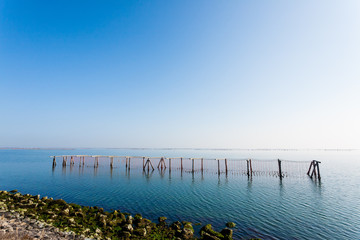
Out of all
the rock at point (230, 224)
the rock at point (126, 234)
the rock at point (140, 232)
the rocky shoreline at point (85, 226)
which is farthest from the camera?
the rock at point (230, 224)

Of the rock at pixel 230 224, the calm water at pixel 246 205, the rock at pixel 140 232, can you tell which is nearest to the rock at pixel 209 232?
the calm water at pixel 246 205

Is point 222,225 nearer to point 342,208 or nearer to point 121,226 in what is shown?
point 121,226

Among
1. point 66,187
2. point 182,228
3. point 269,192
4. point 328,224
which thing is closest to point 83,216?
point 182,228

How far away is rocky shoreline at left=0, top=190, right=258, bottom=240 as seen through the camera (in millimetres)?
12952

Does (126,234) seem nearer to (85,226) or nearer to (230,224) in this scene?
(85,226)

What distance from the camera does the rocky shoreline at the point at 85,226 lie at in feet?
42.5

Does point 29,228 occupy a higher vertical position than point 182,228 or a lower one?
higher

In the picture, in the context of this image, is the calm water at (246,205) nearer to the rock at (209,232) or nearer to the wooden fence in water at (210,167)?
the rock at (209,232)

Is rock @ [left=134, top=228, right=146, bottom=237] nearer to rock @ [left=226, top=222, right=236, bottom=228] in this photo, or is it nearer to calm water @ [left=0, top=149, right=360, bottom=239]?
calm water @ [left=0, top=149, right=360, bottom=239]

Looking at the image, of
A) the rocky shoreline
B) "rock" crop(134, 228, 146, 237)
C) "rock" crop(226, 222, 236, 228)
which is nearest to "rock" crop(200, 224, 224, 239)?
the rocky shoreline

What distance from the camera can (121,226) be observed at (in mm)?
15508

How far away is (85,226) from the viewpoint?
1487 centimetres

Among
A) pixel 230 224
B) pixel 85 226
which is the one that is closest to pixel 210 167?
pixel 230 224

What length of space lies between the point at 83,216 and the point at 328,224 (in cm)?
2405
